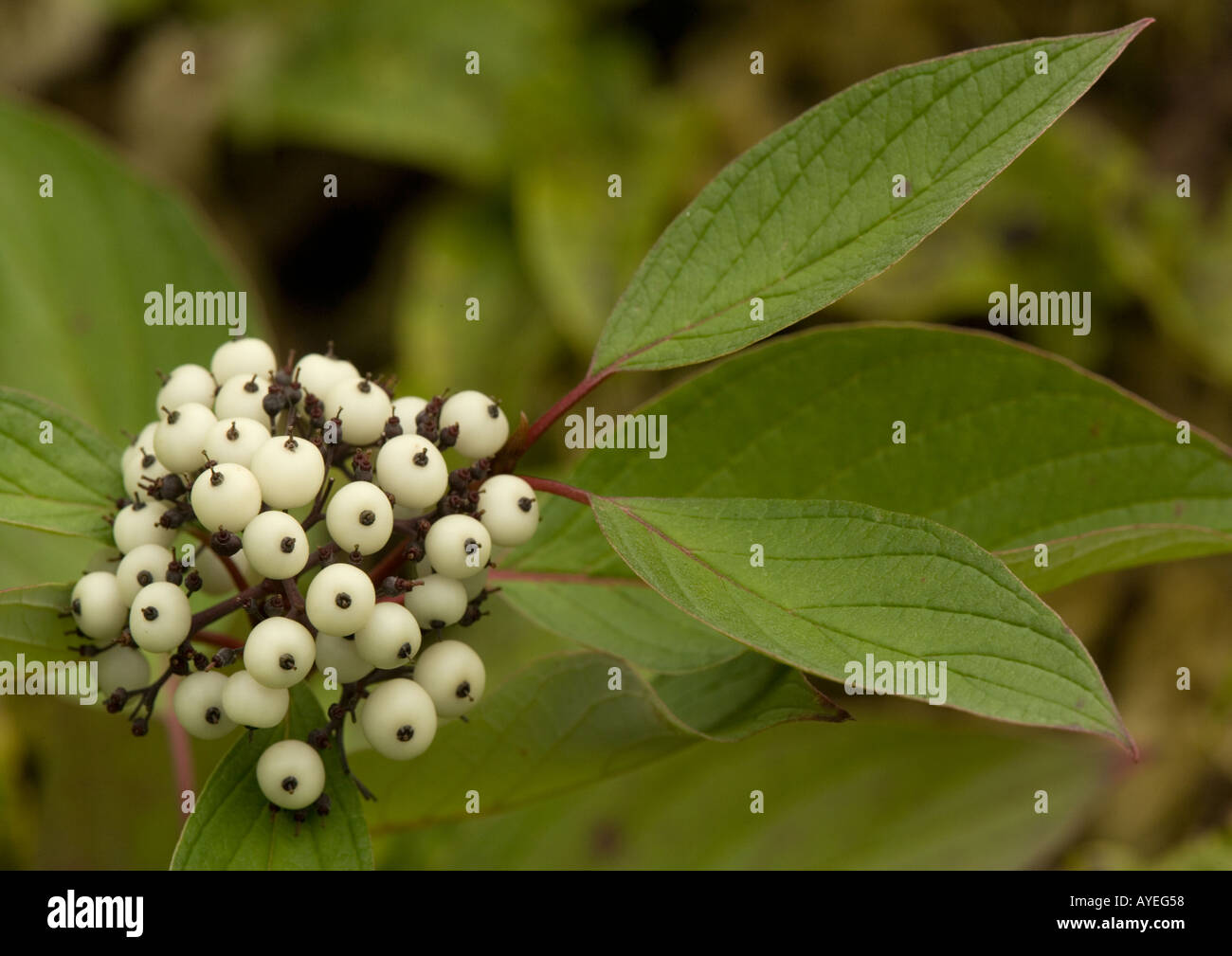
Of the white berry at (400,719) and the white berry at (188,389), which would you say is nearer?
the white berry at (400,719)

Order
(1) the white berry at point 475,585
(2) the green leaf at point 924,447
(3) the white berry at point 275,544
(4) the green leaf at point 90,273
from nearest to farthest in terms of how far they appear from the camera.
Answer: (3) the white berry at point 275,544 → (1) the white berry at point 475,585 → (2) the green leaf at point 924,447 → (4) the green leaf at point 90,273

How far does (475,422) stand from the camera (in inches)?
39.4

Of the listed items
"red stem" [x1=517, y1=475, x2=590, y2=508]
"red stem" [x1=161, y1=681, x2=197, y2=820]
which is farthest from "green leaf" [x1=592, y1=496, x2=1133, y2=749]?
"red stem" [x1=161, y1=681, x2=197, y2=820]

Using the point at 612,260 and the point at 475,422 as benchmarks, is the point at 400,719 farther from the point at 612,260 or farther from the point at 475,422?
the point at 612,260

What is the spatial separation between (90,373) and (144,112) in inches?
50.3

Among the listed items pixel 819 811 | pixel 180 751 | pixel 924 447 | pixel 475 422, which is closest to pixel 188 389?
pixel 475 422

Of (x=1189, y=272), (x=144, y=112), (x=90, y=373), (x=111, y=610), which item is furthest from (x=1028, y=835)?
(x=144, y=112)

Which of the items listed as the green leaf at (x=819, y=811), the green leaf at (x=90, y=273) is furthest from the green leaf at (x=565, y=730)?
the green leaf at (x=90, y=273)

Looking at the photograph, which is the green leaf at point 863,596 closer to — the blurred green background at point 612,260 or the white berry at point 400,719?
the white berry at point 400,719

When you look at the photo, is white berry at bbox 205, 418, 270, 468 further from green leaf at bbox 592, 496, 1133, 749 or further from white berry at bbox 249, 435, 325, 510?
green leaf at bbox 592, 496, 1133, 749

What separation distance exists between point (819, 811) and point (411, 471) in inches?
41.7

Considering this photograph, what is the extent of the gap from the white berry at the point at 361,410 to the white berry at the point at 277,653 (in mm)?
182

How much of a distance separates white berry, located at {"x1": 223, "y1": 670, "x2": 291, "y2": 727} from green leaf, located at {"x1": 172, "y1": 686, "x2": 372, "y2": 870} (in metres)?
0.08

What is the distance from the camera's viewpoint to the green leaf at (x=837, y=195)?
3.02 feet
